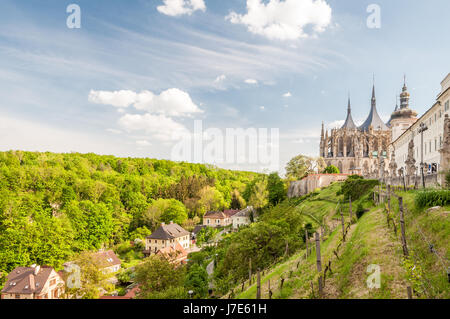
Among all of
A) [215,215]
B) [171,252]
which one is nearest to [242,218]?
[215,215]

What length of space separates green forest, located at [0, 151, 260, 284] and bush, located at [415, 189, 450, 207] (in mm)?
38978

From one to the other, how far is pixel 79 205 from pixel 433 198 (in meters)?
53.2

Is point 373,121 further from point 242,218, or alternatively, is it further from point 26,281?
point 26,281

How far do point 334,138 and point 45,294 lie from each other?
78.2 meters

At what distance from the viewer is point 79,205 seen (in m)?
52.5

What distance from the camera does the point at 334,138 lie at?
8612 centimetres

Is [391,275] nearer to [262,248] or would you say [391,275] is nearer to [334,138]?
[262,248]

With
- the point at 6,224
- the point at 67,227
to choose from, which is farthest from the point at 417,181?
the point at 6,224

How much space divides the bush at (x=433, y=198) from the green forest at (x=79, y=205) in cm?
3898

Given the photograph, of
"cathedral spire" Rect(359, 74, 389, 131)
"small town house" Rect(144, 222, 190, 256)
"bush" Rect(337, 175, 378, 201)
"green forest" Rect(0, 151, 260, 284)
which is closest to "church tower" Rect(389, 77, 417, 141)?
"cathedral spire" Rect(359, 74, 389, 131)

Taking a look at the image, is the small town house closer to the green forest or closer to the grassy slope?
the green forest

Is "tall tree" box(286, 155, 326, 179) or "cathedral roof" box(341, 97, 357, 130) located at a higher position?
"cathedral roof" box(341, 97, 357, 130)

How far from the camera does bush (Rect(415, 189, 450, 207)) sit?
1319 cm

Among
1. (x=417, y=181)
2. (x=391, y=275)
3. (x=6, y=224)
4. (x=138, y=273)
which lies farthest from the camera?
(x=6, y=224)
